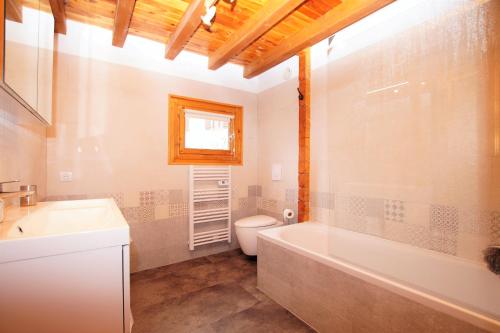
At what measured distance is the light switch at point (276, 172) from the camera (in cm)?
273

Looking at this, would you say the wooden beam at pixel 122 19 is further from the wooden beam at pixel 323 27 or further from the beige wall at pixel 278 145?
the beige wall at pixel 278 145

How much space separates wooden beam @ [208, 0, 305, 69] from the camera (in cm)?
163

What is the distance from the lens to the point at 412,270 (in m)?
1.54

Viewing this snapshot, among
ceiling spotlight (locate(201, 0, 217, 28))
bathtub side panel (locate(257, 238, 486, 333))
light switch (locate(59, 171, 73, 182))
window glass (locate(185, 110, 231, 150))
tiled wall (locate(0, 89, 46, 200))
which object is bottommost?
bathtub side panel (locate(257, 238, 486, 333))

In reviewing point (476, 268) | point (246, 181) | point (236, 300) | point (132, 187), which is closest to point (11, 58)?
point (132, 187)

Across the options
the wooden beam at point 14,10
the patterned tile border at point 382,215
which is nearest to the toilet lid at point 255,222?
the patterned tile border at point 382,215

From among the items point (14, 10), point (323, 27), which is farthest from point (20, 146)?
point (323, 27)

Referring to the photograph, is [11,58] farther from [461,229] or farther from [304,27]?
[461,229]

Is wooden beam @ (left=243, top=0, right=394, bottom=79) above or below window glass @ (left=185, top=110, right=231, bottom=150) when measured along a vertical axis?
above

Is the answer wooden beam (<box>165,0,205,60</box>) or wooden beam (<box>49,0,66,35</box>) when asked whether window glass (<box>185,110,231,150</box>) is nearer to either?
wooden beam (<box>165,0,205,60</box>)

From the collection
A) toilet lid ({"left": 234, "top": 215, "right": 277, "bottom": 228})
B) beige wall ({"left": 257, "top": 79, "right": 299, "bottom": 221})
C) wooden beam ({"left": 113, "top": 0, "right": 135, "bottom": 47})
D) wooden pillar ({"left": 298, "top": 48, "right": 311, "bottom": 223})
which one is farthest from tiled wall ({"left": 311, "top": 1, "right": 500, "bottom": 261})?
wooden beam ({"left": 113, "top": 0, "right": 135, "bottom": 47})

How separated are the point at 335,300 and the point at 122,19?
2.50 meters

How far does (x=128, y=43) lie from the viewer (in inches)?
89.4

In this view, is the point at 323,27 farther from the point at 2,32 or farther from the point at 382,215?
the point at 2,32
